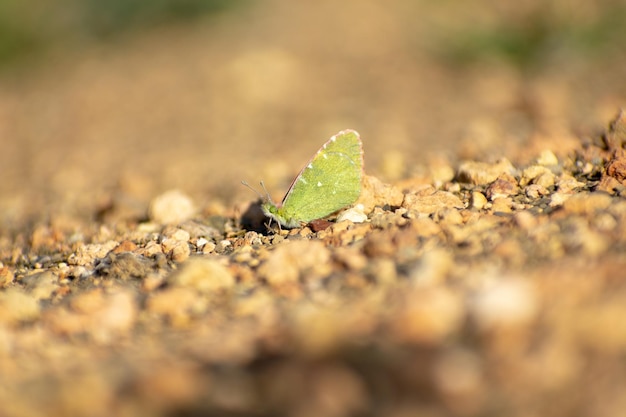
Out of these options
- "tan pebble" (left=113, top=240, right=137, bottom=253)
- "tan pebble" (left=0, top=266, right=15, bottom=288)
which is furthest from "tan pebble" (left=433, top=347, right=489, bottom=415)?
"tan pebble" (left=0, top=266, right=15, bottom=288)

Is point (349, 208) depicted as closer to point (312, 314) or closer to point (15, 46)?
point (312, 314)

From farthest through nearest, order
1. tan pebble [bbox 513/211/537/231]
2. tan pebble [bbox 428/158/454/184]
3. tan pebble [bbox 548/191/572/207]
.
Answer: tan pebble [bbox 428/158/454/184] → tan pebble [bbox 548/191/572/207] → tan pebble [bbox 513/211/537/231]

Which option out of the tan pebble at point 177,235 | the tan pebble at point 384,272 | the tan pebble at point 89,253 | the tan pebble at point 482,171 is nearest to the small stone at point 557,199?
the tan pebble at point 482,171

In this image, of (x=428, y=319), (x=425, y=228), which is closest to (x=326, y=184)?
(x=425, y=228)

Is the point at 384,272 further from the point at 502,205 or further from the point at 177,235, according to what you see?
the point at 177,235

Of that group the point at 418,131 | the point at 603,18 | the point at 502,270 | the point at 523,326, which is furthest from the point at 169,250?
the point at 603,18

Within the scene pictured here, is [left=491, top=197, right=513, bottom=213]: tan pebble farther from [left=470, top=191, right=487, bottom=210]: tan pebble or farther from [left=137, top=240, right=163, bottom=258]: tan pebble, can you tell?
[left=137, top=240, right=163, bottom=258]: tan pebble
